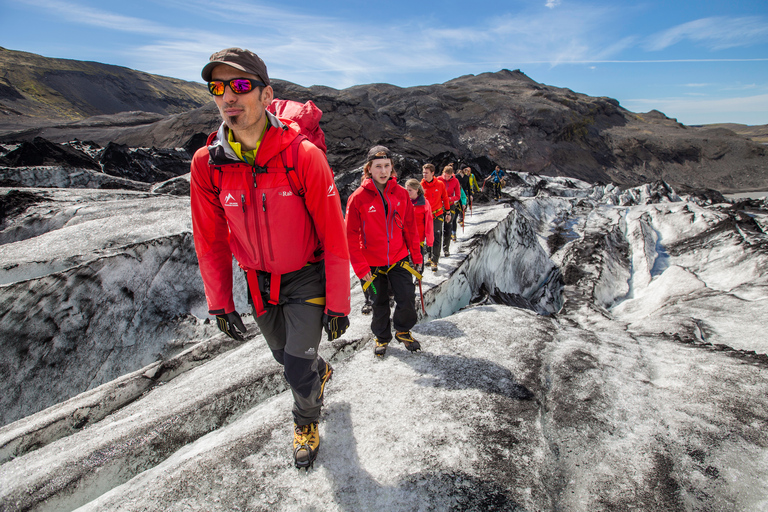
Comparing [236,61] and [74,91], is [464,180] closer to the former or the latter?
[236,61]

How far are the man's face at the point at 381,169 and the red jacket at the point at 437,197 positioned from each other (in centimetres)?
396

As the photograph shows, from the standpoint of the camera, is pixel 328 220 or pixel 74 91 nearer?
pixel 328 220

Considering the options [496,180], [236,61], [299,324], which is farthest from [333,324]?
[496,180]

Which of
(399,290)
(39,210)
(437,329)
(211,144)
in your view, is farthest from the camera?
(39,210)

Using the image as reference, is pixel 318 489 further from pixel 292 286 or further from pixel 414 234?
pixel 414 234

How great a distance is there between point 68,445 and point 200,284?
170 inches

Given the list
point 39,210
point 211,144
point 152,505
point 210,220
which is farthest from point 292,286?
point 39,210

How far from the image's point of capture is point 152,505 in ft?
6.98

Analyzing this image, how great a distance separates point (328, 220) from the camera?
204 centimetres

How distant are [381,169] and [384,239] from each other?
0.70 metres

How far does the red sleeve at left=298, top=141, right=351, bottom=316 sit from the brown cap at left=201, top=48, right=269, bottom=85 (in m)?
0.47

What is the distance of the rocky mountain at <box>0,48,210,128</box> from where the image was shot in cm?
5925

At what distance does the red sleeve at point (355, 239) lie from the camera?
3.35 m

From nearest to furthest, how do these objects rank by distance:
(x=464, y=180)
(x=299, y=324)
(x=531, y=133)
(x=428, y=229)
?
1. (x=299, y=324)
2. (x=428, y=229)
3. (x=464, y=180)
4. (x=531, y=133)
